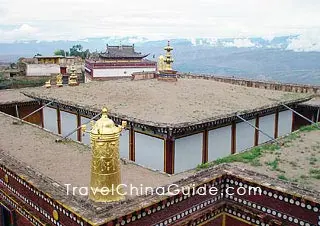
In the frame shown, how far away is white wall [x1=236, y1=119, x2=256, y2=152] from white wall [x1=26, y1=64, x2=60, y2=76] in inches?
1470

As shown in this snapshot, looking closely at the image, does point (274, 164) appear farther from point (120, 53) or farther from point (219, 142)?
point (120, 53)

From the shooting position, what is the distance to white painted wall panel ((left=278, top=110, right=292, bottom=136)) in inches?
738

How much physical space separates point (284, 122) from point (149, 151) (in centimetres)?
814

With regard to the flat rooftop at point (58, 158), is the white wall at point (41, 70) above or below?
above

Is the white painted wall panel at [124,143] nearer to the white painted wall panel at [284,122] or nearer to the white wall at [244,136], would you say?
the white wall at [244,136]

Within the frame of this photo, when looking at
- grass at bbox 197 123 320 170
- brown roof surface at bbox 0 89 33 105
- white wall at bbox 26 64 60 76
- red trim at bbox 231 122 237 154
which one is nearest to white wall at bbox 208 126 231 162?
red trim at bbox 231 122 237 154

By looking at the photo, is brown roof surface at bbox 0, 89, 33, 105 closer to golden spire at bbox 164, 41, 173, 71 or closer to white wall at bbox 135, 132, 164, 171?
golden spire at bbox 164, 41, 173, 71

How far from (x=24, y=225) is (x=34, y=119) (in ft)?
49.3

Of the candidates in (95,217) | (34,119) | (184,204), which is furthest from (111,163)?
(34,119)

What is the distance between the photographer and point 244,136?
16.4 meters

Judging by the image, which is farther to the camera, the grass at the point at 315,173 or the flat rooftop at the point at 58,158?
the flat rooftop at the point at 58,158

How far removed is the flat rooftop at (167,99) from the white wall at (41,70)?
30.3 metres

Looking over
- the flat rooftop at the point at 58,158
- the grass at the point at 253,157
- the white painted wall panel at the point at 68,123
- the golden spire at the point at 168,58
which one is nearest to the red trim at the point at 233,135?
the grass at the point at 253,157

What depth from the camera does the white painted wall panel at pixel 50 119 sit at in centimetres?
1948
